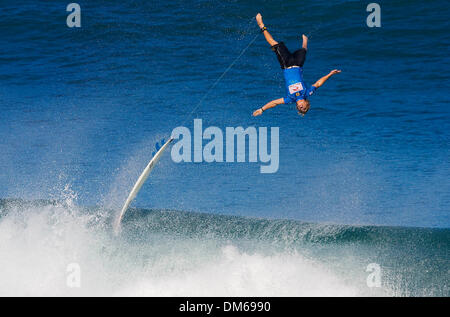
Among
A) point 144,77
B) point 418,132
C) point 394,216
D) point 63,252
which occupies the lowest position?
point 63,252

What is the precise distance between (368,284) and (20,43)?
2097 centimetres

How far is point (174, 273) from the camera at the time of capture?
10320mm

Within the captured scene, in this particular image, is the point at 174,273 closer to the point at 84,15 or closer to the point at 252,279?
the point at 252,279

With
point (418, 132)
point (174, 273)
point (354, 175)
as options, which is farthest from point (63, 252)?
point (418, 132)

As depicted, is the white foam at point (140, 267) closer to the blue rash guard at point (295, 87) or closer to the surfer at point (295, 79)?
the surfer at point (295, 79)

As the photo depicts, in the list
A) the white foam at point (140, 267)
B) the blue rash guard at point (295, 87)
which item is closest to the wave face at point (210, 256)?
the white foam at point (140, 267)

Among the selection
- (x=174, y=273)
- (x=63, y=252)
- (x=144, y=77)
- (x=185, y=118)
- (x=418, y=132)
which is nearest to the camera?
(x=174, y=273)

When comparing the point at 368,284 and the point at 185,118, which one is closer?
the point at 368,284

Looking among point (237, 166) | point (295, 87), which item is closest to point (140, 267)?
point (295, 87)

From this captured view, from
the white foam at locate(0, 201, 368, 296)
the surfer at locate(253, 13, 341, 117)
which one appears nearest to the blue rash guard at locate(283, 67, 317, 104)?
the surfer at locate(253, 13, 341, 117)

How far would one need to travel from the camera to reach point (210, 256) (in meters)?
10.8

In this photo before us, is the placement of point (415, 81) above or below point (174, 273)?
above

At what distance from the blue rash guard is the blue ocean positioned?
9.50 feet

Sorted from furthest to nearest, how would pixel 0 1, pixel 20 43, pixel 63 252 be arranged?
pixel 0 1 < pixel 20 43 < pixel 63 252
